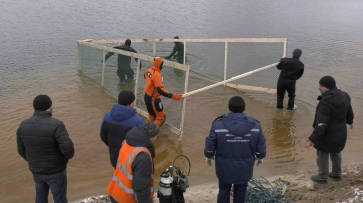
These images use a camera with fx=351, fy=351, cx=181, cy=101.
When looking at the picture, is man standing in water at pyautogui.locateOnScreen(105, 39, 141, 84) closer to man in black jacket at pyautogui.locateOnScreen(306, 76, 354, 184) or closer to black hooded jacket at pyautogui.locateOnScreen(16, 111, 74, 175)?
black hooded jacket at pyautogui.locateOnScreen(16, 111, 74, 175)

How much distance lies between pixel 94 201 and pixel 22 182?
199 centimetres

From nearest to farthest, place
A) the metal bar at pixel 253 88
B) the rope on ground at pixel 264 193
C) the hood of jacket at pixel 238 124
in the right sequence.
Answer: the hood of jacket at pixel 238 124 → the rope on ground at pixel 264 193 → the metal bar at pixel 253 88

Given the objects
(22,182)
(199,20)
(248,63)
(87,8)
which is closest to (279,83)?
(248,63)

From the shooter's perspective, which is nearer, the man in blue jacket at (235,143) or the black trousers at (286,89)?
the man in blue jacket at (235,143)

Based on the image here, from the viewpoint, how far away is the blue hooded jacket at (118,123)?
4836 mm

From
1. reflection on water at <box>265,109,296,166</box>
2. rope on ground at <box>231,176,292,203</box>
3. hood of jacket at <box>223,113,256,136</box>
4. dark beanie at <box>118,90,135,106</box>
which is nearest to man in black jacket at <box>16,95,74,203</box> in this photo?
dark beanie at <box>118,90,135,106</box>

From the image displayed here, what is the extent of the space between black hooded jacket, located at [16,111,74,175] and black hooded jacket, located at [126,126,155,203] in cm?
115

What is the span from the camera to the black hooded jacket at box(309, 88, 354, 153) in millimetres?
5656

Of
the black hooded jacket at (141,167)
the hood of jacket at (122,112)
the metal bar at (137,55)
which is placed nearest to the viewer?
the black hooded jacket at (141,167)

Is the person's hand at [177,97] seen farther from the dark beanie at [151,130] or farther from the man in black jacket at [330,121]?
the dark beanie at [151,130]

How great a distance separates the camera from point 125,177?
3979 millimetres

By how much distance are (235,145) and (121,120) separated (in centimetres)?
160

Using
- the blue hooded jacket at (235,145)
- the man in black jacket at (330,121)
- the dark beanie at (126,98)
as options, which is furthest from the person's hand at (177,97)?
the blue hooded jacket at (235,145)

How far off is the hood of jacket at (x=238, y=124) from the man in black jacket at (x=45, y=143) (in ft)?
6.88
